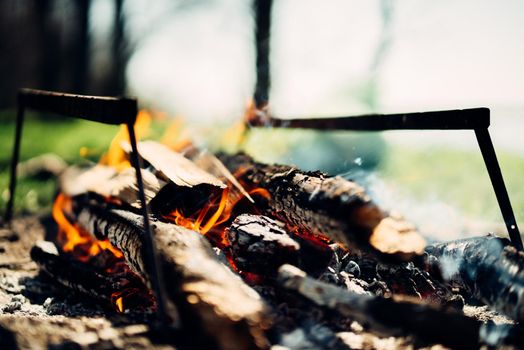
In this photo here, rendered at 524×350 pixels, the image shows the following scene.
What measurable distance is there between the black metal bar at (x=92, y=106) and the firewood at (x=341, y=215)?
3.64ft

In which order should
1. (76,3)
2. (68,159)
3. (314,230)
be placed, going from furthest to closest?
1. (76,3)
2. (68,159)
3. (314,230)

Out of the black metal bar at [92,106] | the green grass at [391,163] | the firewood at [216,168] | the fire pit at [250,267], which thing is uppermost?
the black metal bar at [92,106]

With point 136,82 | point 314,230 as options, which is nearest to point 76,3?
point 136,82

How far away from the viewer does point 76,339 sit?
7.12 ft

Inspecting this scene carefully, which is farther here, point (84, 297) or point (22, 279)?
point (22, 279)

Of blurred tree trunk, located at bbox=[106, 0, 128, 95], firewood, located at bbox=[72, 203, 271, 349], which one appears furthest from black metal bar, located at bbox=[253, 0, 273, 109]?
blurred tree trunk, located at bbox=[106, 0, 128, 95]

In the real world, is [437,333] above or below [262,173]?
below

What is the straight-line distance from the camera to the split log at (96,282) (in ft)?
9.84

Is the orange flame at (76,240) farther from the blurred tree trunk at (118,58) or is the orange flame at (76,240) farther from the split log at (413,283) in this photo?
the blurred tree trunk at (118,58)

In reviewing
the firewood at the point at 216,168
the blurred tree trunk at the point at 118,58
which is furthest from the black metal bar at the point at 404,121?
the blurred tree trunk at the point at 118,58

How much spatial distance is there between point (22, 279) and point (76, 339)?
1.76 m

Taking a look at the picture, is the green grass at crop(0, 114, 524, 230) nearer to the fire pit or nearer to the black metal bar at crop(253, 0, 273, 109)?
the black metal bar at crop(253, 0, 273, 109)

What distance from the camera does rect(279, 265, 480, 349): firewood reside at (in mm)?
2061

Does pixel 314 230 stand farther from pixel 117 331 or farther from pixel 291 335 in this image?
pixel 117 331
